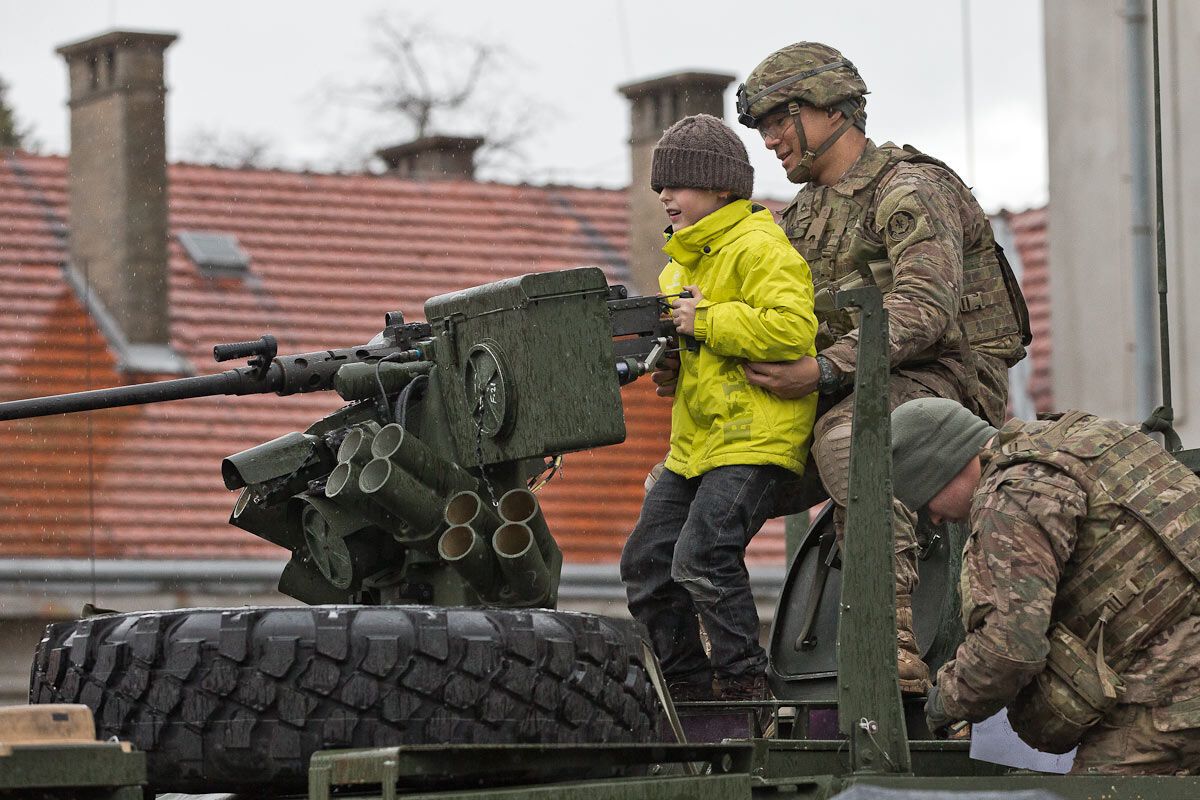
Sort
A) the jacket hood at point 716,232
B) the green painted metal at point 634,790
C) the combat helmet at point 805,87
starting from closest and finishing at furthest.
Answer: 1. the green painted metal at point 634,790
2. the jacket hood at point 716,232
3. the combat helmet at point 805,87

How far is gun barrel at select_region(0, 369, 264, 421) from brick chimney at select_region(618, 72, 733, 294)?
47.5ft

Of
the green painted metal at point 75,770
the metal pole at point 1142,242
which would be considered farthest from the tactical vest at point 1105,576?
the metal pole at point 1142,242

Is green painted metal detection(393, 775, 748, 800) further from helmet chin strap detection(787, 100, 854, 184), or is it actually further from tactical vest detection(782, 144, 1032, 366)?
helmet chin strap detection(787, 100, 854, 184)

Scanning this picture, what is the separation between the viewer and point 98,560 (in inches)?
640

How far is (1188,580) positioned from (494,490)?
54.6 inches

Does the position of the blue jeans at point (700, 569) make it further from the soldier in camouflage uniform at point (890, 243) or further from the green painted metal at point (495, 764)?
the green painted metal at point (495, 764)

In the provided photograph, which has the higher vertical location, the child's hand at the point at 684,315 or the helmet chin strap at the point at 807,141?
the helmet chin strap at the point at 807,141

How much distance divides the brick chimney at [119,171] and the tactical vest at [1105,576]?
46.7ft

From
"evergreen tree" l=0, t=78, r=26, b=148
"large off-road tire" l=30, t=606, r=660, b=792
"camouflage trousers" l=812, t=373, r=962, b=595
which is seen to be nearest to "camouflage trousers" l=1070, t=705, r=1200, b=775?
"camouflage trousers" l=812, t=373, r=962, b=595

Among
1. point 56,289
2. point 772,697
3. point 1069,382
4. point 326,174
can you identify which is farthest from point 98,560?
point 772,697

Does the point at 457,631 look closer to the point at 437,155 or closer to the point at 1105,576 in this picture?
the point at 1105,576

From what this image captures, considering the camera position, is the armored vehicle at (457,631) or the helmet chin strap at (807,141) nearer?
the armored vehicle at (457,631)

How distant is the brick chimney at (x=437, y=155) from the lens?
22625mm

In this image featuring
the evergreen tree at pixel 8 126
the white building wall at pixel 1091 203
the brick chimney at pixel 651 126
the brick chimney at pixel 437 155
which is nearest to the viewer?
the white building wall at pixel 1091 203
